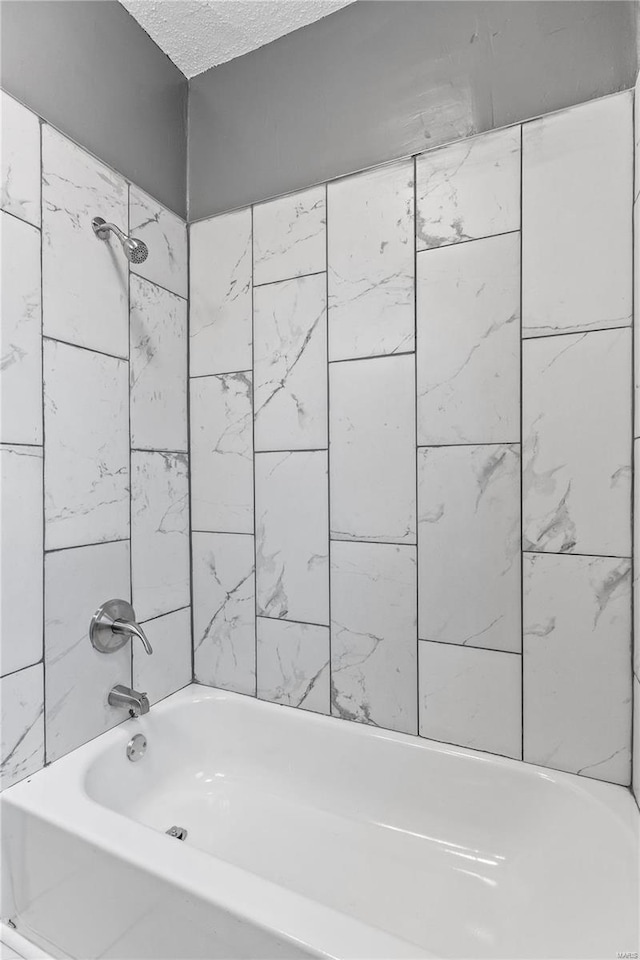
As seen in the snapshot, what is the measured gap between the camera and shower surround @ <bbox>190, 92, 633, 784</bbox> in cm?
121

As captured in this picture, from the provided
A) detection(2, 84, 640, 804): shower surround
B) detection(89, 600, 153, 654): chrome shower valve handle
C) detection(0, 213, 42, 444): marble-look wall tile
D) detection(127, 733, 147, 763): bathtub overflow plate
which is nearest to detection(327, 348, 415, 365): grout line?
detection(2, 84, 640, 804): shower surround

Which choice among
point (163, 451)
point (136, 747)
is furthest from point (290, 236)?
point (136, 747)

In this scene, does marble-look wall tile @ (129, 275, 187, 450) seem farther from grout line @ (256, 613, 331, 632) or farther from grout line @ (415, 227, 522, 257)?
grout line @ (415, 227, 522, 257)

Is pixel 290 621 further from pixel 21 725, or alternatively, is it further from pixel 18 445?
pixel 18 445

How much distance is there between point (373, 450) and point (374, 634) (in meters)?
0.51

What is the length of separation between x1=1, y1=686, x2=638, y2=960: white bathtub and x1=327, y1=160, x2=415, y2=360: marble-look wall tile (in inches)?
42.5

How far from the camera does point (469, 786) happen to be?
4.37ft

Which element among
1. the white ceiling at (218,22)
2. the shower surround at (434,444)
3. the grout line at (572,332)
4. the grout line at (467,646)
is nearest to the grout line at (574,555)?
the shower surround at (434,444)

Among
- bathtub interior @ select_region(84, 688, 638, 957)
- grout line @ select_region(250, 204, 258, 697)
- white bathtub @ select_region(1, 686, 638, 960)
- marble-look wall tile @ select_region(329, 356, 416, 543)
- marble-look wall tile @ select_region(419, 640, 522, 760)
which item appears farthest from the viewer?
A: grout line @ select_region(250, 204, 258, 697)

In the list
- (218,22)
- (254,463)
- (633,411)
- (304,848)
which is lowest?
(304,848)

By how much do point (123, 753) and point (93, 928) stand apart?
41 centimetres

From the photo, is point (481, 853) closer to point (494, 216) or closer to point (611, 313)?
point (611, 313)

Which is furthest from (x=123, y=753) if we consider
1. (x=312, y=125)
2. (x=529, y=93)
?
(x=529, y=93)

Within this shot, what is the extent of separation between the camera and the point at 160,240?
163cm
